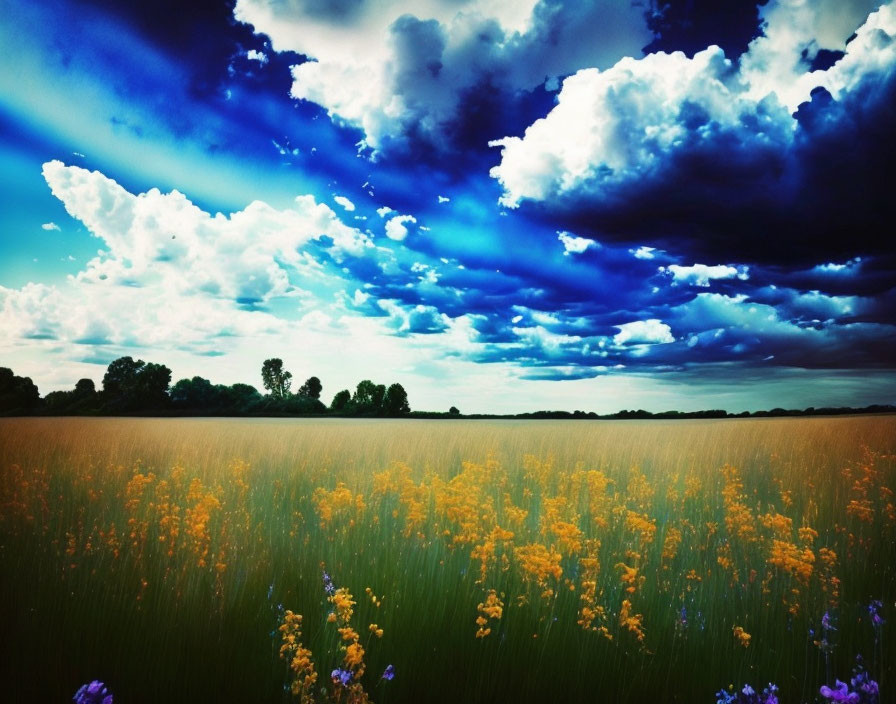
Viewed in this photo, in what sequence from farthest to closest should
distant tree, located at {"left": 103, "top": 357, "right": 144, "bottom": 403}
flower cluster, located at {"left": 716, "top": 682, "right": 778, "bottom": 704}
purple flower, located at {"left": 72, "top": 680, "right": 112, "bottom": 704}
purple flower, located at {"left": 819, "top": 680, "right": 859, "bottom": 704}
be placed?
distant tree, located at {"left": 103, "top": 357, "right": 144, "bottom": 403}
flower cluster, located at {"left": 716, "top": 682, "right": 778, "bottom": 704}
purple flower, located at {"left": 819, "top": 680, "right": 859, "bottom": 704}
purple flower, located at {"left": 72, "top": 680, "right": 112, "bottom": 704}

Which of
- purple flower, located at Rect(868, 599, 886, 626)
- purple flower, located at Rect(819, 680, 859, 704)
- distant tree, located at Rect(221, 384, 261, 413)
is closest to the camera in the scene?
purple flower, located at Rect(819, 680, 859, 704)

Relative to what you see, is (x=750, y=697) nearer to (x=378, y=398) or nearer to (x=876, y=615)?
(x=876, y=615)

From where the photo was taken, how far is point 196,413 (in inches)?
1559

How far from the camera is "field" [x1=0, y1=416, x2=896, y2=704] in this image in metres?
3.60

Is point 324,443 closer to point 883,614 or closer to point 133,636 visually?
point 133,636

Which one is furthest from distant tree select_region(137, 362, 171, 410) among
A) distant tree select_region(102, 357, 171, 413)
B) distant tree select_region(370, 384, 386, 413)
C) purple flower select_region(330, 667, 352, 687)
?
purple flower select_region(330, 667, 352, 687)

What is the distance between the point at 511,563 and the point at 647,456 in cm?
852

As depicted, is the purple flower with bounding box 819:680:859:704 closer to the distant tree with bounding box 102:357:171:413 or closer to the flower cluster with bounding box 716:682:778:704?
the flower cluster with bounding box 716:682:778:704

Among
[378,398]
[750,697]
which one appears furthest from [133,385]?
[750,697]

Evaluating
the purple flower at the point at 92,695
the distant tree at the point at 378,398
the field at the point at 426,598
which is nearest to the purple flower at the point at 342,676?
the field at the point at 426,598

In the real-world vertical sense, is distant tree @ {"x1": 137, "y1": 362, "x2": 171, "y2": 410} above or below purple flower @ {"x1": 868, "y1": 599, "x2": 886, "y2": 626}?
above

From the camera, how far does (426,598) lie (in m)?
4.36

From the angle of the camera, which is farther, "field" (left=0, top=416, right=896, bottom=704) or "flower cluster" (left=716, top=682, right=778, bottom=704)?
"field" (left=0, top=416, right=896, bottom=704)

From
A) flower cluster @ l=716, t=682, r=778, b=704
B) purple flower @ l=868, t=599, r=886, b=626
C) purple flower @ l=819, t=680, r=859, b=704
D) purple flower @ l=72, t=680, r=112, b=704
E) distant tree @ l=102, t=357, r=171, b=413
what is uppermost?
distant tree @ l=102, t=357, r=171, b=413
